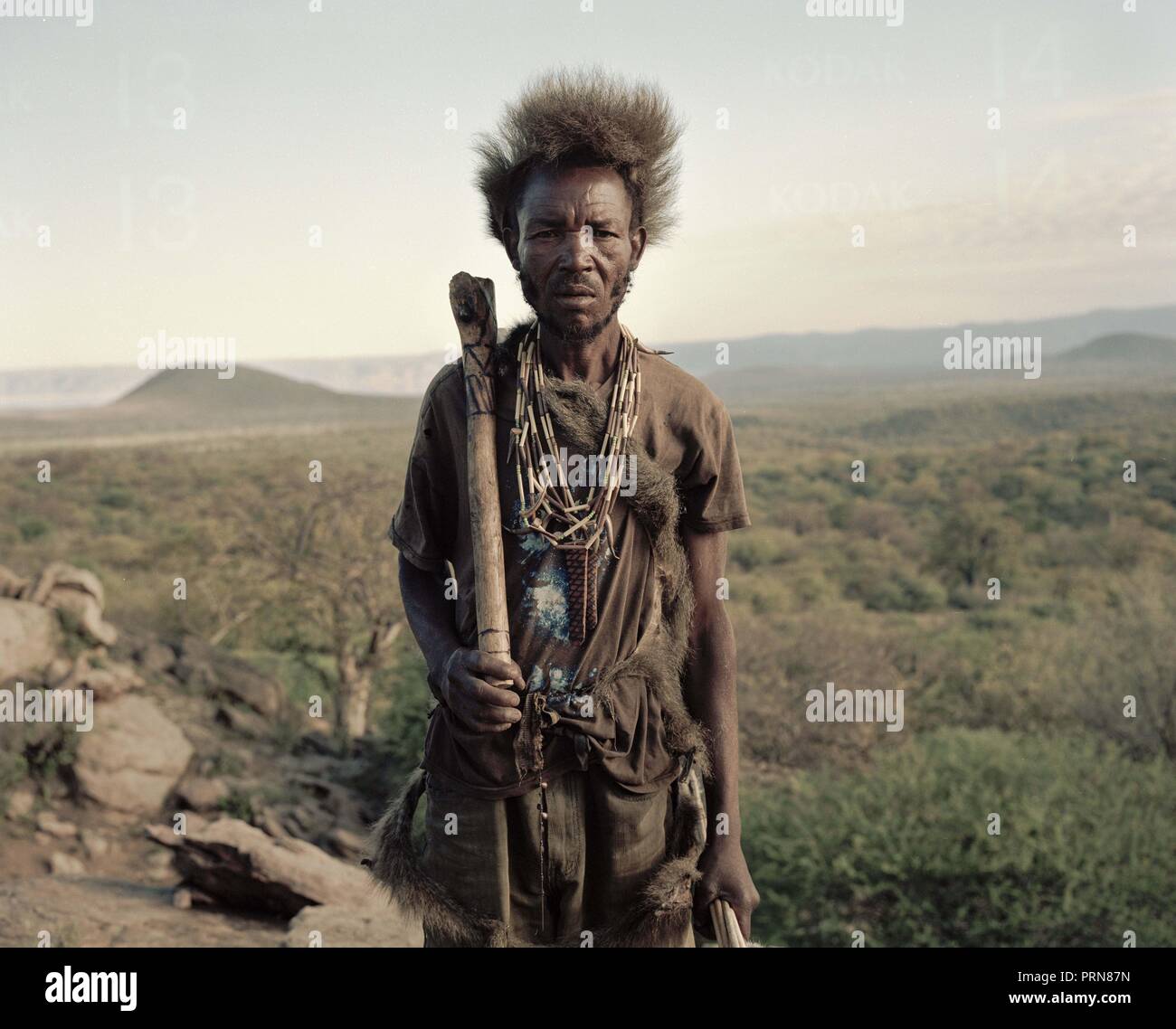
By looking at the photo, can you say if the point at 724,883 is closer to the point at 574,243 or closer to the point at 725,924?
the point at 725,924

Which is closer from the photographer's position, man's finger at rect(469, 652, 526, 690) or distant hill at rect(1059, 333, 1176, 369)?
man's finger at rect(469, 652, 526, 690)

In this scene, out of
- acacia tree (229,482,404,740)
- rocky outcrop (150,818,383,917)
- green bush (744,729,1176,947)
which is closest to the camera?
rocky outcrop (150,818,383,917)

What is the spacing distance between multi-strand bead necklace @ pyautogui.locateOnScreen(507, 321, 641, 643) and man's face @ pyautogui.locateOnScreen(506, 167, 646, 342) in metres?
0.17

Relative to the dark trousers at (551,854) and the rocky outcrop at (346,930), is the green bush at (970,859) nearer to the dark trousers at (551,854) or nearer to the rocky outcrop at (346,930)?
the rocky outcrop at (346,930)

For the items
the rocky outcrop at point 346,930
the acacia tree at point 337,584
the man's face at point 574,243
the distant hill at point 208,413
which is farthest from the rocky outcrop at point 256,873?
the distant hill at point 208,413

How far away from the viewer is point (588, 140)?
2.47 m

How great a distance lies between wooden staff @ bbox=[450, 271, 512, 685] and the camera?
7.97ft

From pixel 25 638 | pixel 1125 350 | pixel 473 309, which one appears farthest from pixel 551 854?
pixel 1125 350

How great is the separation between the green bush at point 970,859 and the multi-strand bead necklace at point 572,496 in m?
8.23

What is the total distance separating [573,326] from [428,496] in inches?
19.0

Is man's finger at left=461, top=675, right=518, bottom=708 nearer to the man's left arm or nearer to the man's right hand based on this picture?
the man's right hand

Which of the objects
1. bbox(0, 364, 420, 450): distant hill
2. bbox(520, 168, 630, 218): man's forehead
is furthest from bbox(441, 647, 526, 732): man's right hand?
bbox(0, 364, 420, 450): distant hill

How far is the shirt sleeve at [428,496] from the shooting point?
2.61 meters

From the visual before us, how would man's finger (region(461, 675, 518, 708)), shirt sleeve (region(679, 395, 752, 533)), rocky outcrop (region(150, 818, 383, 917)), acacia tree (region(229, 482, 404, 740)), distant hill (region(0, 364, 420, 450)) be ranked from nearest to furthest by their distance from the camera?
man's finger (region(461, 675, 518, 708)) < shirt sleeve (region(679, 395, 752, 533)) < rocky outcrop (region(150, 818, 383, 917)) < acacia tree (region(229, 482, 404, 740)) < distant hill (region(0, 364, 420, 450))
